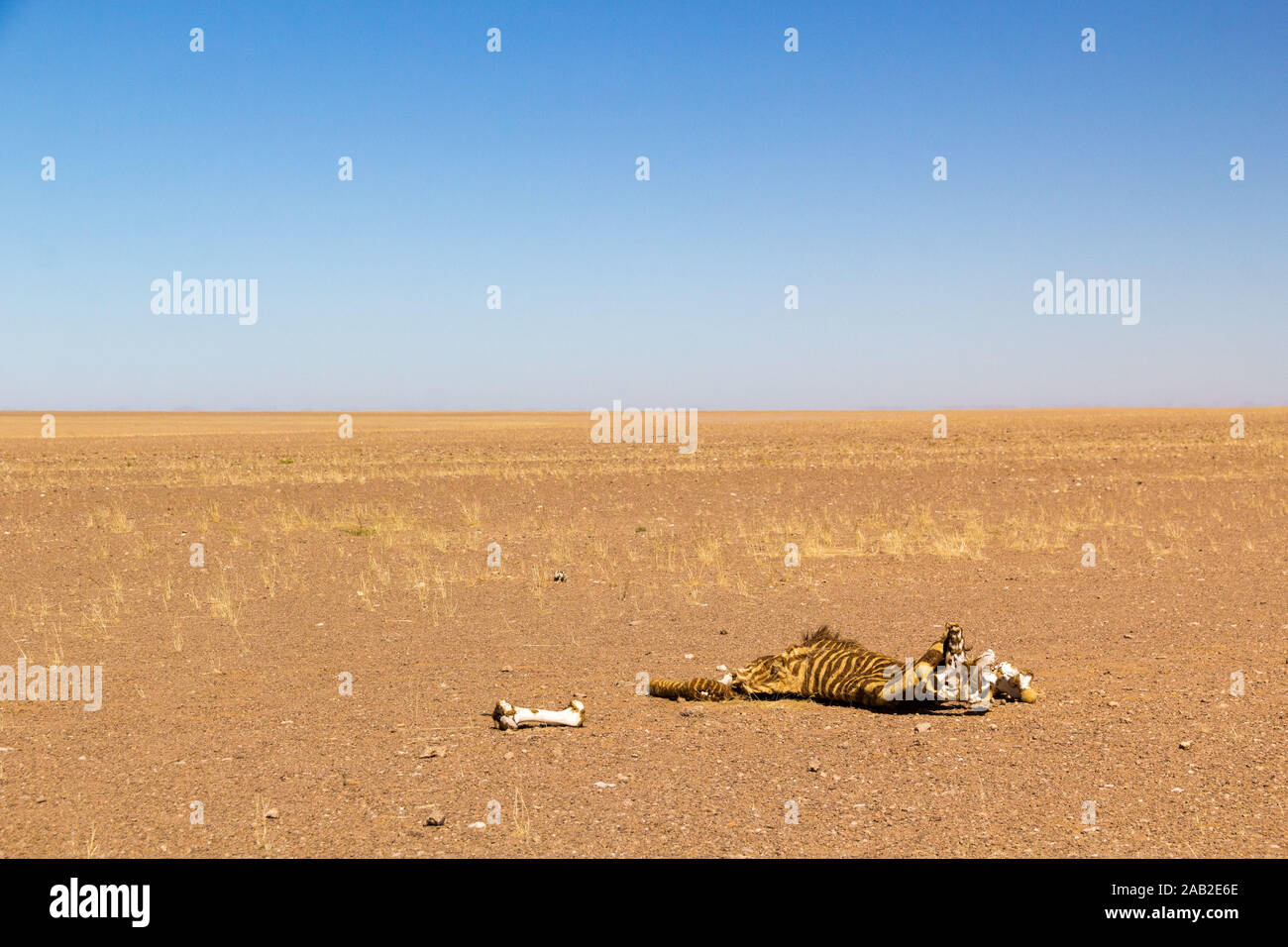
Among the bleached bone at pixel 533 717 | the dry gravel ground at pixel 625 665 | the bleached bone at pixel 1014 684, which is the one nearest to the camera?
the dry gravel ground at pixel 625 665

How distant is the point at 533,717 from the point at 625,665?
2.31 meters

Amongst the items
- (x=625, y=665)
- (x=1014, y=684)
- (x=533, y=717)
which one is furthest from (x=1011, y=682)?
(x=533, y=717)

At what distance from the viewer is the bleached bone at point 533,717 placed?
7.23 m

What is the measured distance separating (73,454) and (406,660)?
35636 millimetres

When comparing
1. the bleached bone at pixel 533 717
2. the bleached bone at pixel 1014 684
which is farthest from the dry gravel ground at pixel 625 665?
the bleached bone at pixel 1014 684

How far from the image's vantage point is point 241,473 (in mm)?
28422

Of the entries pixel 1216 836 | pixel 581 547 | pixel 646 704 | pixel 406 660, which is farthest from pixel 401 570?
pixel 1216 836

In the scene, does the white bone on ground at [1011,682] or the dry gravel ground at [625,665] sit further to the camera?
the white bone on ground at [1011,682]

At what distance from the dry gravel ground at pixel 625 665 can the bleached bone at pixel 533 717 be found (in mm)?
98

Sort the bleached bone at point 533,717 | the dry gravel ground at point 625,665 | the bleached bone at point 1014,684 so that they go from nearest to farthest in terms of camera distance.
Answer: the dry gravel ground at point 625,665 → the bleached bone at point 533,717 → the bleached bone at point 1014,684

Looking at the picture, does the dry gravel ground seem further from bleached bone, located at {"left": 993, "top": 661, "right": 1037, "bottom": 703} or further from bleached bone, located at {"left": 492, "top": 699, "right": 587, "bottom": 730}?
bleached bone, located at {"left": 993, "top": 661, "right": 1037, "bottom": 703}

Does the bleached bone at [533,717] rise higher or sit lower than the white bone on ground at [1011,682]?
lower

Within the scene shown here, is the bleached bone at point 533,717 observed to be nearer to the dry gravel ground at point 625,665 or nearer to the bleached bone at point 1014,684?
the dry gravel ground at point 625,665
